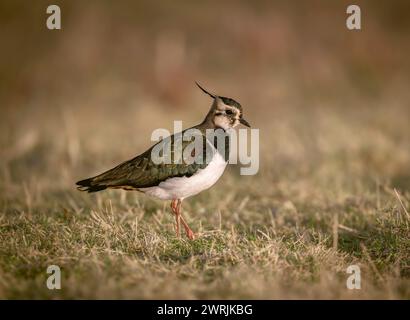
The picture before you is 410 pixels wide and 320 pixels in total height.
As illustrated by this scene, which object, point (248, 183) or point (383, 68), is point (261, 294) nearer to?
point (248, 183)

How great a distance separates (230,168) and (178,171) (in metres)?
3.09

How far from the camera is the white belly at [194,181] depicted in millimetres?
4797

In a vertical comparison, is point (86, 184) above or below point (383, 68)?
below

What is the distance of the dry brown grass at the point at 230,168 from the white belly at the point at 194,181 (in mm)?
373

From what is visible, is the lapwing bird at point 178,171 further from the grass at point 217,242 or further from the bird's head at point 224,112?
the grass at point 217,242

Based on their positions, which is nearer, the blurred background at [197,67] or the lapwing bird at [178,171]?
the lapwing bird at [178,171]

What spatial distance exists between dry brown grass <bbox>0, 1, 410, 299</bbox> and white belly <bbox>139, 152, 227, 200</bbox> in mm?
373

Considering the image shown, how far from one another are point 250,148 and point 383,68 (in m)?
5.63

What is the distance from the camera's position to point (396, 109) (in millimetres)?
10789

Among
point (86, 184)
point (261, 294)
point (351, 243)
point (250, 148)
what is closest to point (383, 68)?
point (250, 148)

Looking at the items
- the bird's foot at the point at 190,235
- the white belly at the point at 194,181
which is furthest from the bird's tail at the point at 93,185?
the bird's foot at the point at 190,235

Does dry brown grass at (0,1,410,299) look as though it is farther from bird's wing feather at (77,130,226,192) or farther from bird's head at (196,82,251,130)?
bird's head at (196,82,251,130)

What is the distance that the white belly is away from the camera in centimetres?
480

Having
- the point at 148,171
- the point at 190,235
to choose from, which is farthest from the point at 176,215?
the point at 148,171
